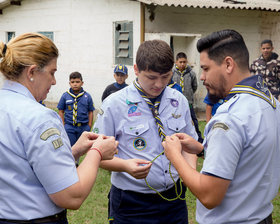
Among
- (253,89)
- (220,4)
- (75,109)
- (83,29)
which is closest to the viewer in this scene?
(253,89)

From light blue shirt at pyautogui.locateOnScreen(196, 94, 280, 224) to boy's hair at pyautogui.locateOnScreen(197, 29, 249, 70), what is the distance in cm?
26

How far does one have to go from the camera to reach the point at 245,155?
1.77 m

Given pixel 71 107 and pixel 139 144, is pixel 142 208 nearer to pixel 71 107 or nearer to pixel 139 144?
pixel 139 144

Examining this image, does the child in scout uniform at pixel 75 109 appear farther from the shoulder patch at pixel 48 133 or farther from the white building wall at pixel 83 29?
the white building wall at pixel 83 29

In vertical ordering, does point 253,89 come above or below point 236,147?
above

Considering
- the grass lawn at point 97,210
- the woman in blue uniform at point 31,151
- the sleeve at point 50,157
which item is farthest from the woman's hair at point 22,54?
the grass lawn at point 97,210

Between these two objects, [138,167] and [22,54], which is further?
[138,167]

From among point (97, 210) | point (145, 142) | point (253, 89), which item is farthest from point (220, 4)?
point (253, 89)

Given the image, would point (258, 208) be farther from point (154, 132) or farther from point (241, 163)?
point (154, 132)

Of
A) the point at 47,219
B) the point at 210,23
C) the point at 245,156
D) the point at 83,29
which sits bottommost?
the point at 47,219

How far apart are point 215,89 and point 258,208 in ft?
2.43

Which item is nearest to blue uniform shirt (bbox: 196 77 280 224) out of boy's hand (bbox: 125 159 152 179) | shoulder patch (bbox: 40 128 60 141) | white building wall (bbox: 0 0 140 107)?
boy's hand (bbox: 125 159 152 179)

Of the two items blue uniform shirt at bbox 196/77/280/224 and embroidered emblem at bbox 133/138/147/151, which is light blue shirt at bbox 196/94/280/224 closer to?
blue uniform shirt at bbox 196/77/280/224

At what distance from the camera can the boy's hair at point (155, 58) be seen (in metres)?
2.53
